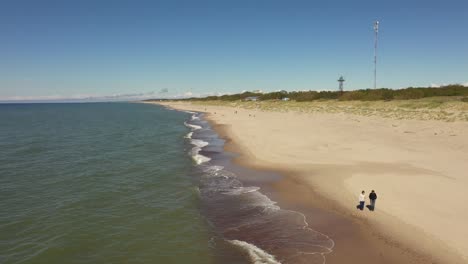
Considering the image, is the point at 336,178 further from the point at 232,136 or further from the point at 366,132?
the point at 232,136

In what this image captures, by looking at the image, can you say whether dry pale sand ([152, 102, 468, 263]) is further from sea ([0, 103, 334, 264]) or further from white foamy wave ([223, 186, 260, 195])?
white foamy wave ([223, 186, 260, 195])

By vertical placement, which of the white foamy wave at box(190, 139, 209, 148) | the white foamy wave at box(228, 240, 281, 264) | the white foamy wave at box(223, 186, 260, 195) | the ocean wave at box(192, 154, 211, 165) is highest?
the white foamy wave at box(190, 139, 209, 148)

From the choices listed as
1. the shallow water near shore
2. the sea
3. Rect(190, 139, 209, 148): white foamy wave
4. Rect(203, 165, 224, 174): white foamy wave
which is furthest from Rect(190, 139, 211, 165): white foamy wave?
the shallow water near shore

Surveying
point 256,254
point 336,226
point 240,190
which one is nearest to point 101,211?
point 240,190

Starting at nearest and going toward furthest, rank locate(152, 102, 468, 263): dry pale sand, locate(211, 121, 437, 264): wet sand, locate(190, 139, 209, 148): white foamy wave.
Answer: locate(211, 121, 437, 264): wet sand < locate(152, 102, 468, 263): dry pale sand < locate(190, 139, 209, 148): white foamy wave

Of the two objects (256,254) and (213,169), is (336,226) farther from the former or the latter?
(213,169)

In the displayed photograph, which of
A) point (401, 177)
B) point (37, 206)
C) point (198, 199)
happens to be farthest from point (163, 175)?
point (401, 177)

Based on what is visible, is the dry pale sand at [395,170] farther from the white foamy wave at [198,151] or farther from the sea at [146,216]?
the white foamy wave at [198,151]
